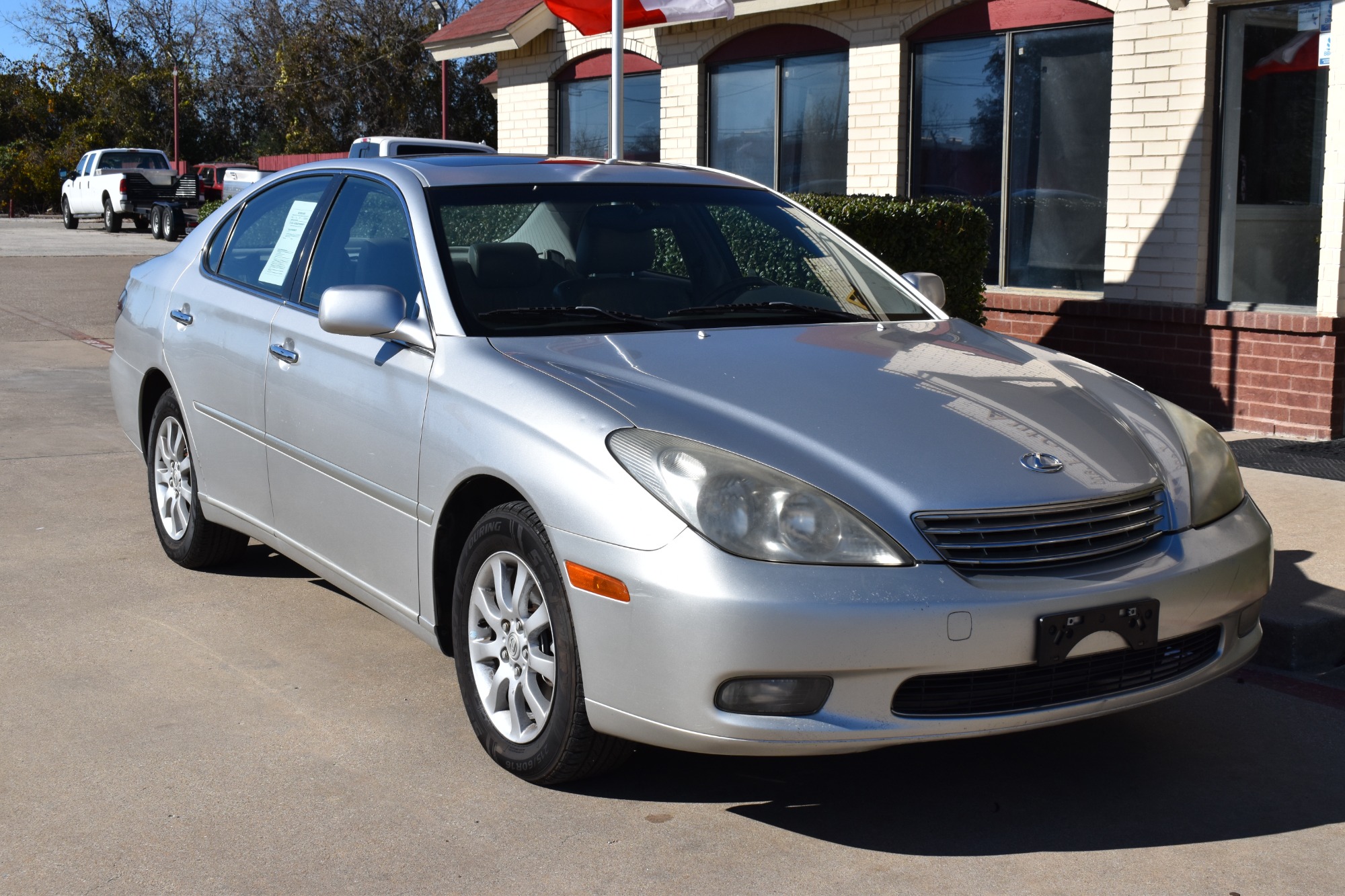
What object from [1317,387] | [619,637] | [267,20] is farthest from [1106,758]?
[267,20]

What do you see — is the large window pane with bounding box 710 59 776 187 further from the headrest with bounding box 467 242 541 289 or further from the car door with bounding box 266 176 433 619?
the headrest with bounding box 467 242 541 289

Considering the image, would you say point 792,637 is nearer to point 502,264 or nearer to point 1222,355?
point 502,264

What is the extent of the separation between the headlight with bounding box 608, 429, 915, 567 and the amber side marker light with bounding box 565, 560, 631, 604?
220 millimetres

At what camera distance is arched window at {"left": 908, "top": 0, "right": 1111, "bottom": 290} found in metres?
11.0

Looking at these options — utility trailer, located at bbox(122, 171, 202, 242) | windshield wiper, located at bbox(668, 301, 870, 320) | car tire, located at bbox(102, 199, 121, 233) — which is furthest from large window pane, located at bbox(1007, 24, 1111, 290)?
car tire, located at bbox(102, 199, 121, 233)

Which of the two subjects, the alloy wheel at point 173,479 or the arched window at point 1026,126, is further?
the arched window at point 1026,126

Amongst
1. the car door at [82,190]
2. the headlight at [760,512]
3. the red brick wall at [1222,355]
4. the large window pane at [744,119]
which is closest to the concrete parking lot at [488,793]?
the headlight at [760,512]

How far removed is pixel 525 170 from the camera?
4.98 meters

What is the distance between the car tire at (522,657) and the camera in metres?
3.63

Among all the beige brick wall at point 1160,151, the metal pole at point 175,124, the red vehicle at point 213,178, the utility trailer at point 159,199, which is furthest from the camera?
the metal pole at point 175,124

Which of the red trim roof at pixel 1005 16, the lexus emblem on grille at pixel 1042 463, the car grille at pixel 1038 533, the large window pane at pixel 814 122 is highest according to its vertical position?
the red trim roof at pixel 1005 16

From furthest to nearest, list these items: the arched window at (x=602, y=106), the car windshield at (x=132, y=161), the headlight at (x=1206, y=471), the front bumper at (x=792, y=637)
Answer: the car windshield at (x=132, y=161)
the arched window at (x=602, y=106)
the headlight at (x=1206, y=471)
the front bumper at (x=792, y=637)

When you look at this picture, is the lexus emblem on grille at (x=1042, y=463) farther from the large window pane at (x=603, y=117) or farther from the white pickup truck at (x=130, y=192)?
the white pickup truck at (x=130, y=192)

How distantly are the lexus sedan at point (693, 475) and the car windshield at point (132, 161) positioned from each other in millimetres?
32993
